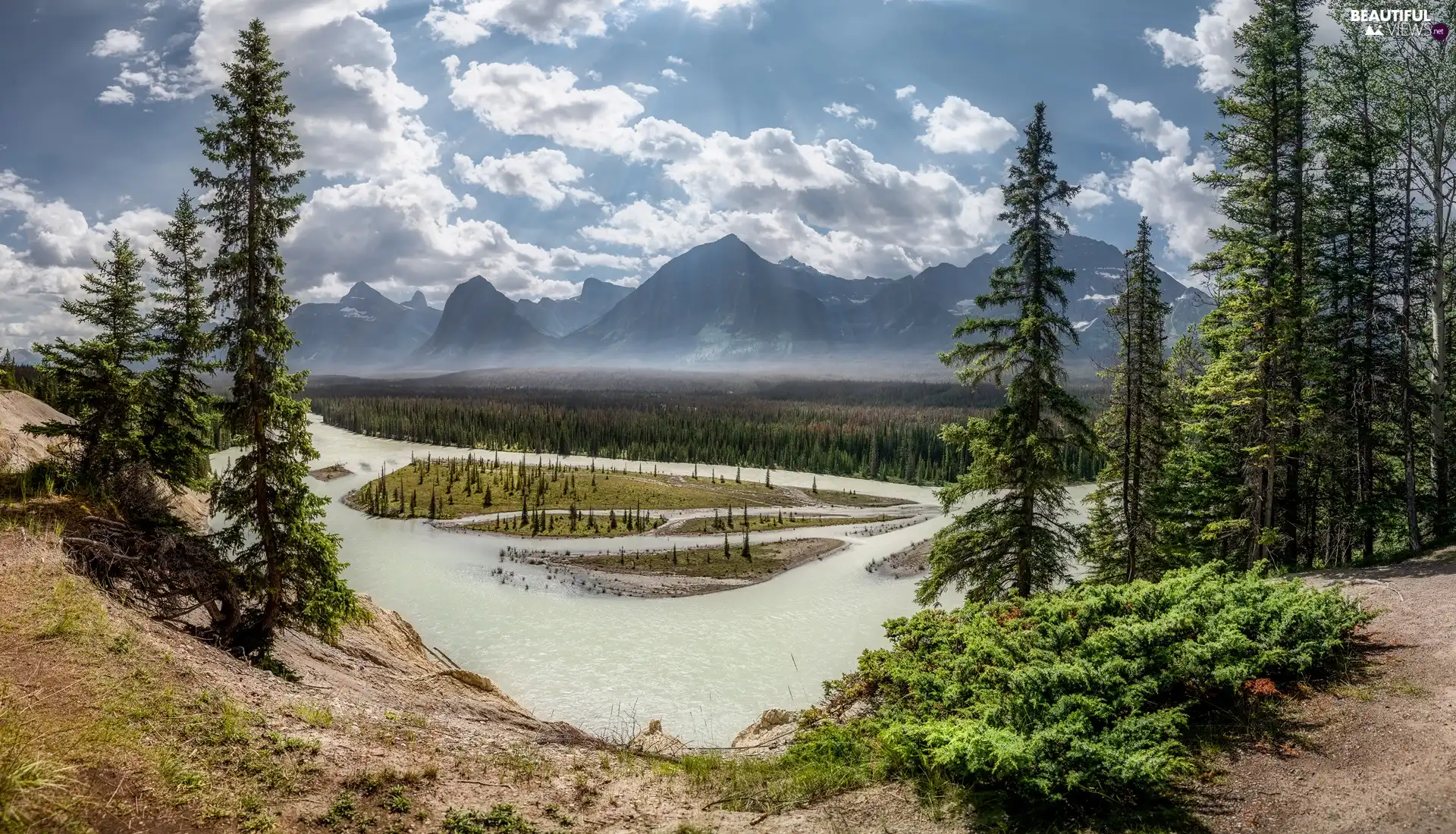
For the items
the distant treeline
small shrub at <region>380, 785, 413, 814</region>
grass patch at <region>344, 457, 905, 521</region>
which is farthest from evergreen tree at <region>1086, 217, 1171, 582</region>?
the distant treeline

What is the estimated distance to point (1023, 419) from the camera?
20.8 m

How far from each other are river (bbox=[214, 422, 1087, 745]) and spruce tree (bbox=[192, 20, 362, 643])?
31.3ft

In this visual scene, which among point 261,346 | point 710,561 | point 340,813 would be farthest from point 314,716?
point 710,561

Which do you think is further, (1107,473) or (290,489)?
(1107,473)

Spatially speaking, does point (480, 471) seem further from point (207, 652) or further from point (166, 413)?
point (207, 652)

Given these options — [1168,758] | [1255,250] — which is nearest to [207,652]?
[1168,758]

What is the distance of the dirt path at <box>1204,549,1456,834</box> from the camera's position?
689cm

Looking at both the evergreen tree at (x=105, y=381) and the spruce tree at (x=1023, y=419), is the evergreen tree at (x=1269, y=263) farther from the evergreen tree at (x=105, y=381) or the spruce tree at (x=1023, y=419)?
the evergreen tree at (x=105, y=381)

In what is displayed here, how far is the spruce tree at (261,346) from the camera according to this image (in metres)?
15.9

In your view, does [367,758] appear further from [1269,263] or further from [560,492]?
[560,492]

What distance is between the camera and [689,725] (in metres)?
27.5

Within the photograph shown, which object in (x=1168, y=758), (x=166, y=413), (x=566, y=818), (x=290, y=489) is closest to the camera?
(x=1168, y=758)

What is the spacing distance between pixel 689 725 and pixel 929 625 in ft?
55.2

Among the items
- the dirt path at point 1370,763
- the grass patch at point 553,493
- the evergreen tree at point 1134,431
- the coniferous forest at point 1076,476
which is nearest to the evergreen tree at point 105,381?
the coniferous forest at point 1076,476
